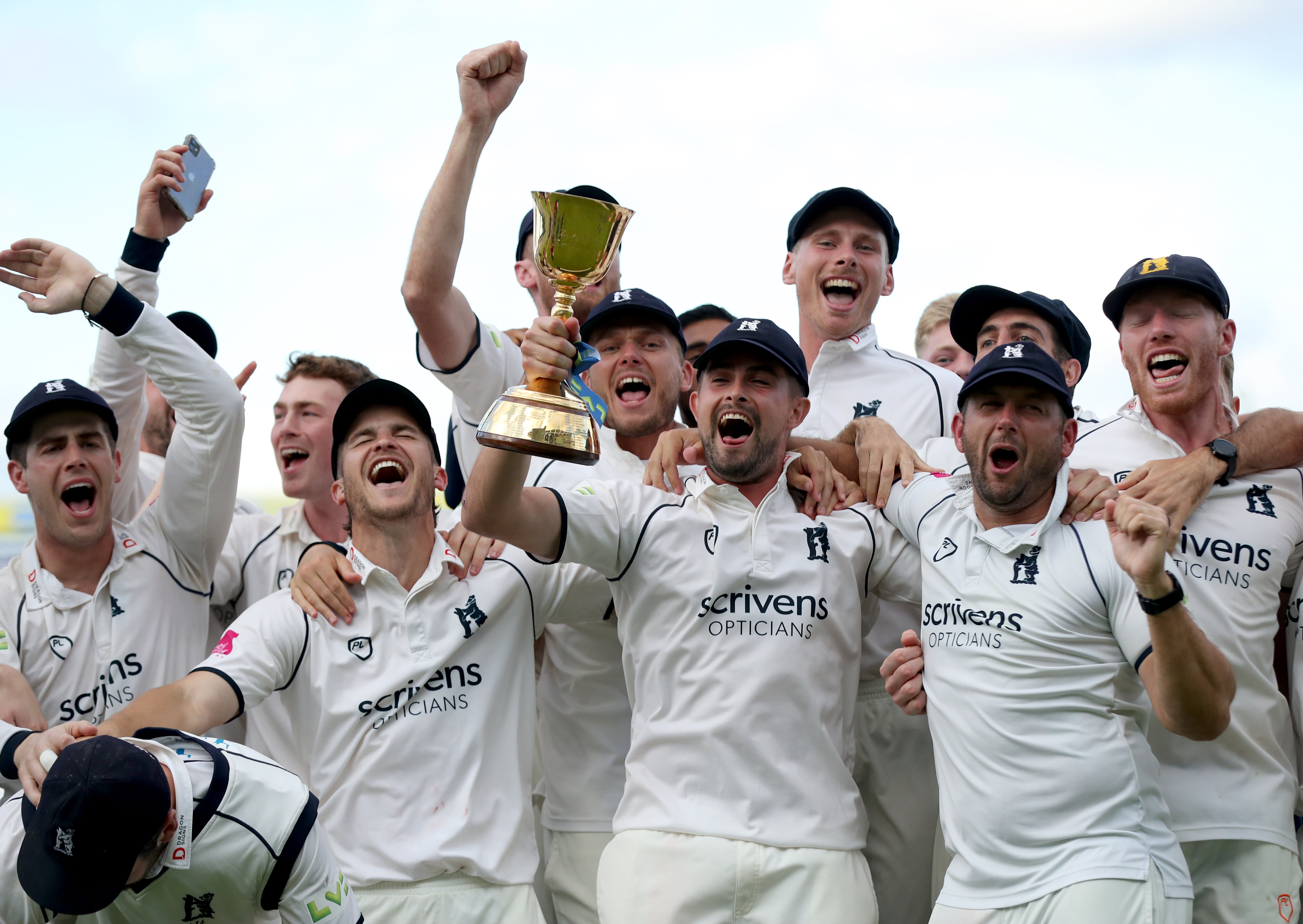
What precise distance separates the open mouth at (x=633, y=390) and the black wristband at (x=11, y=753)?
295cm

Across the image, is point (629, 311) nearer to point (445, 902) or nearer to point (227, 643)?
point (227, 643)

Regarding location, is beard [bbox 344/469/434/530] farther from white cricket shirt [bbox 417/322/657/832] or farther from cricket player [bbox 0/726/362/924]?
cricket player [bbox 0/726/362/924]

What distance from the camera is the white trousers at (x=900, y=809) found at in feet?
18.0

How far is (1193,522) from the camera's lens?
505 cm

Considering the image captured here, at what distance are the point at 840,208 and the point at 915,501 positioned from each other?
2.04 metres

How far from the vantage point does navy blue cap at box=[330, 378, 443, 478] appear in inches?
220

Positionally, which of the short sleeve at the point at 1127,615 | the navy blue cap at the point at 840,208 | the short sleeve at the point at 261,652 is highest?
the navy blue cap at the point at 840,208

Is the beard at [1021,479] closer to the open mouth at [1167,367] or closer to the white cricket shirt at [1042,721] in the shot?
the white cricket shirt at [1042,721]

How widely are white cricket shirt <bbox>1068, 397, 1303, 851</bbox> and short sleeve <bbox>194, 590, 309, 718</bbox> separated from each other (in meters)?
3.64

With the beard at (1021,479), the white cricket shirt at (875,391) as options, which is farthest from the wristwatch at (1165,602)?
the white cricket shirt at (875,391)

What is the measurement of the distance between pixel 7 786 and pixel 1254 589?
5.42 m

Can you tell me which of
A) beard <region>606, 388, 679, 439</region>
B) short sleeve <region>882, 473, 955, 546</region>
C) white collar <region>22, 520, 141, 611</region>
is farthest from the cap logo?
short sleeve <region>882, 473, 955, 546</region>

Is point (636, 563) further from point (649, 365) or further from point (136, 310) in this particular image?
point (136, 310)

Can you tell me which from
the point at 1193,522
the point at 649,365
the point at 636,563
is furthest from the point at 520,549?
the point at 1193,522
